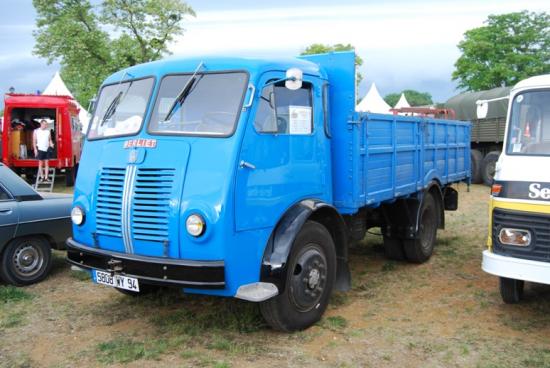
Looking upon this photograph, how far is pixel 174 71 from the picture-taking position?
4625 millimetres

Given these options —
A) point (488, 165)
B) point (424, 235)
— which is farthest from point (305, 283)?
point (488, 165)

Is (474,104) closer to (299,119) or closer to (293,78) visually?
(299,119)

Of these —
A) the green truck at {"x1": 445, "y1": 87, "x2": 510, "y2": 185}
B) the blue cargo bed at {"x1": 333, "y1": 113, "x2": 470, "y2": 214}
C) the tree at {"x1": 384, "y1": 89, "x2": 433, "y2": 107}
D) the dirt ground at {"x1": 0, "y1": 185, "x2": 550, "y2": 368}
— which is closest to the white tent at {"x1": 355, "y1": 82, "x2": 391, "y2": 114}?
the green truck at {"x1": 445, "y1": 87, "x2": 510, "y2": 185}

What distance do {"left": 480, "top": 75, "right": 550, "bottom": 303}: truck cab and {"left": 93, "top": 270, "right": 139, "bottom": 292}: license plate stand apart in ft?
10.1

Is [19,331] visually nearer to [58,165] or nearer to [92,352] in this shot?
[92,352]

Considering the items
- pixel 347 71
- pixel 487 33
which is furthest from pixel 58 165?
pixel 487 33

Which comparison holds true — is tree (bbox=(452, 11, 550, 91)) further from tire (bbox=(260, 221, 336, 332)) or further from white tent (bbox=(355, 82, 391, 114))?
tire (bbox=(260, 221, 336, 332))

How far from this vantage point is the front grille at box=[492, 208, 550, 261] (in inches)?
172

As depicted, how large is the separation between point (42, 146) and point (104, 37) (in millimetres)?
Result: 12474

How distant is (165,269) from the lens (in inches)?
157

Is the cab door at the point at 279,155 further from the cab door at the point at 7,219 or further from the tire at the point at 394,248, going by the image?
the cab door at the point at 7,219

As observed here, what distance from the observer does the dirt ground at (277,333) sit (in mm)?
4160

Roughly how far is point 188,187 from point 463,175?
20.0 ft

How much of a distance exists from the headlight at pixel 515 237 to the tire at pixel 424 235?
2185 mm
